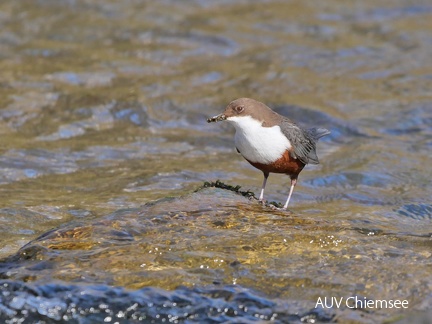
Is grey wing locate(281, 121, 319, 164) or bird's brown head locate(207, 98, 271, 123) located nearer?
bird's brown head locate(207, 98, 271, 123)

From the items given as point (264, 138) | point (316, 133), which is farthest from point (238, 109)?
point (316, 133)

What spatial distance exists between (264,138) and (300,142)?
37 cm

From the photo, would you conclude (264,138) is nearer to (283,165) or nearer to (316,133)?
(283,165)

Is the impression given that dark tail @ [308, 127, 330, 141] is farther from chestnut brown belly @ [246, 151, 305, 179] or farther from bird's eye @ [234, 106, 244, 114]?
bird's eye @ [234, 106, 244, 114]

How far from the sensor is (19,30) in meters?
12.1

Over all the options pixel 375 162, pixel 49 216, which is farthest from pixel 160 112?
pixel 49 216

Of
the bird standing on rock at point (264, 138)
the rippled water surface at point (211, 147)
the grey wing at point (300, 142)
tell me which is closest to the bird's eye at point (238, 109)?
the bird standing on rock at point (264, 138)

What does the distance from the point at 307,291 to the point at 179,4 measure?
10.0 meters

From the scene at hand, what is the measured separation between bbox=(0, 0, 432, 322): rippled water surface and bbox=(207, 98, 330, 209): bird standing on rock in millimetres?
354

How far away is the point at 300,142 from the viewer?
18.8ft

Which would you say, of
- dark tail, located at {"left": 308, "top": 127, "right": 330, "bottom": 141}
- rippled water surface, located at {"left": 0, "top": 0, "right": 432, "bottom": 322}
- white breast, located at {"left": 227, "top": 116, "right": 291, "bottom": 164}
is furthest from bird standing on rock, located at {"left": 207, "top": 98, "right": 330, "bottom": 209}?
dark tail, located at {"left": 308, "top": 127, "right": 330, "bottom": 141}

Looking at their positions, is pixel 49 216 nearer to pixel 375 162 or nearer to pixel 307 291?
pixel 307 291

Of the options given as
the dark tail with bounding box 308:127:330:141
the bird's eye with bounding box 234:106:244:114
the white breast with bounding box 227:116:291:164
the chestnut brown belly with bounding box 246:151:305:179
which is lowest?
the chestnut brown belly with bounding box 246:151:305:179

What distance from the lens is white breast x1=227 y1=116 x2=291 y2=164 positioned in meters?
5.43
